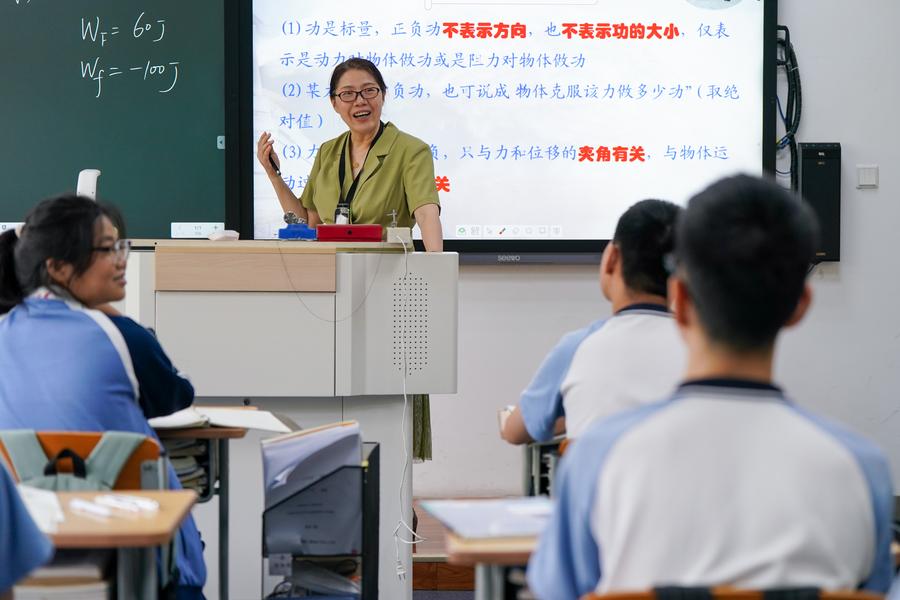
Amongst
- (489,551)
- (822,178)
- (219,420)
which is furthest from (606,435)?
(822,178)

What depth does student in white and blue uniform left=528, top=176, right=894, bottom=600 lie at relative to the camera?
1.09 m

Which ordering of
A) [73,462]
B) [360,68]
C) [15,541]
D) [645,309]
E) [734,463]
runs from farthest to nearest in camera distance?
[360,68]
[645,309]
[73,462]
[15,541]
[734,463]

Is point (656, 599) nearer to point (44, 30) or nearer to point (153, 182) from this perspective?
point (153, 182)

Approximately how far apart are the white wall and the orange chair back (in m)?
3.04

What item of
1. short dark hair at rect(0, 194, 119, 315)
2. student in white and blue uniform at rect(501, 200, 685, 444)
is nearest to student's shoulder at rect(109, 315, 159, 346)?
short dark hair at rect(0, 194, 119, 315)

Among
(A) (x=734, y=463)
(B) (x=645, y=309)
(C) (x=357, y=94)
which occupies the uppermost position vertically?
(C) (x=357, y=94)

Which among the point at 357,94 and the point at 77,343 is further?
the point at 357,94

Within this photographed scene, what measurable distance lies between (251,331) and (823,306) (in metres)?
2.89

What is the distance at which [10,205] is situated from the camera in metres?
4.76

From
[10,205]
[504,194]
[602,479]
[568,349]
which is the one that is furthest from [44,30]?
[602,479]

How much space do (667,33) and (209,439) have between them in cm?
310

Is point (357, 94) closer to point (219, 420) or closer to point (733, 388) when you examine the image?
point (219, 420)

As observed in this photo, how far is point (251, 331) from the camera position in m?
3.33

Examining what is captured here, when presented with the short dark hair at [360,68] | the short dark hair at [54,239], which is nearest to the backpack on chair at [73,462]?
the short dark hair at [54,239]
